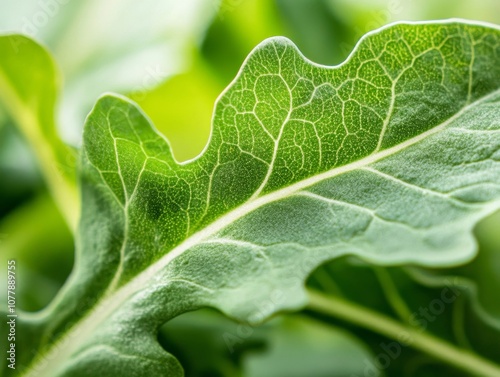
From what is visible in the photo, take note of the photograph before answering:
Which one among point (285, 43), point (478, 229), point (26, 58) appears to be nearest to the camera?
point (285, 43)

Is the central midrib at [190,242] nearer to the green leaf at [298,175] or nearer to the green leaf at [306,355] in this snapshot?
the green leaf at [298,175]

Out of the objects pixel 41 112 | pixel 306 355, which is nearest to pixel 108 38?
pixel 41 112

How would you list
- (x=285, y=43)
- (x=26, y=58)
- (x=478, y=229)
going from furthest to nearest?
(x=478, y=229) < (x=26, y=58) < (x=285, y=43)

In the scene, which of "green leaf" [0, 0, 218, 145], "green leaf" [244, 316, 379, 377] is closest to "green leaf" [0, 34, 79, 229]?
"green leaf" [0, 0, 218, 145]

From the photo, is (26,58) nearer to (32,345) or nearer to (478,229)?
(32,345)

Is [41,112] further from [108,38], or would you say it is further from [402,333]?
[402,333]

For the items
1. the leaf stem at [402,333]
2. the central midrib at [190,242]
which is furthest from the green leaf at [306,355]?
the central midrib at [190,242]

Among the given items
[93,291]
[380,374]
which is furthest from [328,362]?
[93,291]
